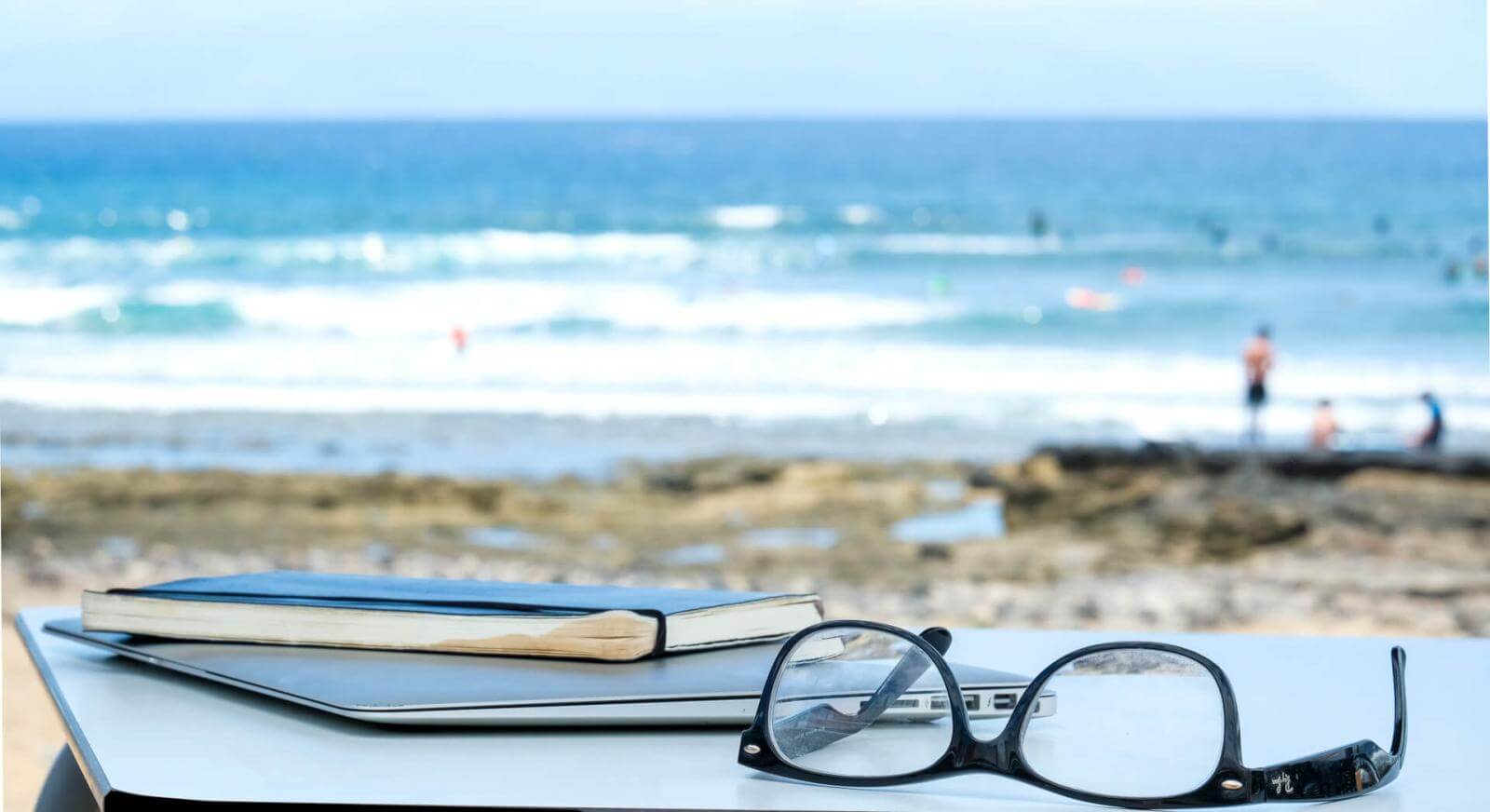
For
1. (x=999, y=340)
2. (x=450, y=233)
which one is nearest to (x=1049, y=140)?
(x=450, y=233)

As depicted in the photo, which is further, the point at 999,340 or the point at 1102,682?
the point at 999,340

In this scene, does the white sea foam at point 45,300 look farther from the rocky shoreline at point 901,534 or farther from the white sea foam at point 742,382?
the rocky shoreline at point 901,534

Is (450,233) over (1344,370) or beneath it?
over

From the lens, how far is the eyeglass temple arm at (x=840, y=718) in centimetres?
48

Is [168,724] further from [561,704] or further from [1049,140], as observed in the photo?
[1049,140]

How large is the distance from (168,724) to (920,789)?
27 centimetres

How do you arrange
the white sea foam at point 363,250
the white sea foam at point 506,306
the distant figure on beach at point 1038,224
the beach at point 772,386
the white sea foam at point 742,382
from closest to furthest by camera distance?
the beach at point 772,386 → the white sea foam at point 742,382 → the white sea foam at point 506,306 → the white sea foam at point 363,250 → the distant figure on beach at point 1038,224

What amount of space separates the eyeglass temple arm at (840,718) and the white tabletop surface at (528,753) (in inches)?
0.6

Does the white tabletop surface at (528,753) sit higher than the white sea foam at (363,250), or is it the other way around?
the white sea foam at (363,250)

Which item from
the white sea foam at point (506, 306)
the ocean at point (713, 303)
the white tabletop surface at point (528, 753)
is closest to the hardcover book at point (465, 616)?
the white tabletop surface at point (528, 753)

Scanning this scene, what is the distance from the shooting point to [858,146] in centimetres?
1956

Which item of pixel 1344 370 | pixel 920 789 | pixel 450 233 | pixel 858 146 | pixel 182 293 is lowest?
pixel 920 789

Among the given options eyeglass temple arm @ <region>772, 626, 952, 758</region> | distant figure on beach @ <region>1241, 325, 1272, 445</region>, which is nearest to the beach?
distant figure on beach @ <region>1241, 325, 1272, 445</region>

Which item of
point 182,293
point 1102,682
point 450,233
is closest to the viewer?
point 1102,682
